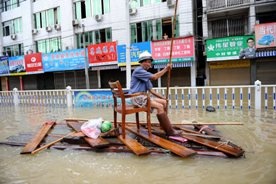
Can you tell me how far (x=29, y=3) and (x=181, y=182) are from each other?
28.1 metres

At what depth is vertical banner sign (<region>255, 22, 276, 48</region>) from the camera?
15.8 meters

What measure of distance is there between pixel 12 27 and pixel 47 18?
5948 mm

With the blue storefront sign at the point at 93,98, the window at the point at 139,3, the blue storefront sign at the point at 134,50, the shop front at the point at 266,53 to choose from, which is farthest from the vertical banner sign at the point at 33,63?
the shop front at the point at 266,53

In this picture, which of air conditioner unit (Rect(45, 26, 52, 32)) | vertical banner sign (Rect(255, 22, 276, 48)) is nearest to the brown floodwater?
vertical banner sign (Rect(255, 22, 276, 48))

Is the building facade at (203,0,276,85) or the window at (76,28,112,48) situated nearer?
the building facade at (203,0,276,85)

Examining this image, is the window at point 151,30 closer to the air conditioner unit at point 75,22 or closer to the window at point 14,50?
the air conditioner unit at point 75,22

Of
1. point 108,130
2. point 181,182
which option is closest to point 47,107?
point 108,130

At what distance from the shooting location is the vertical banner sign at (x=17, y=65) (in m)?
26.7

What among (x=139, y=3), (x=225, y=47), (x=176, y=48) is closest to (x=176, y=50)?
Result: (x=176, y=48)

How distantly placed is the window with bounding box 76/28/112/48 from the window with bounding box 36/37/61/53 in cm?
245

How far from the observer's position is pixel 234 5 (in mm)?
17297

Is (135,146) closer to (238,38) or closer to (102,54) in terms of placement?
(238,38)

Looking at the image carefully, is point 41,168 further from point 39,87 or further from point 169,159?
point 39,87

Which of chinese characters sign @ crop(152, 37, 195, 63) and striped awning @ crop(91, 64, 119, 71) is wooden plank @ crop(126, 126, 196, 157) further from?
striped awning @ crop(91, 64, 119, 71)
